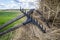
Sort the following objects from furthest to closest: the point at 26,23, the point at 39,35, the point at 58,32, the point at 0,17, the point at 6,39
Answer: the point at 0,17, the point at 6,39, the point at 26,23, the point at 39,35, the point at 58,32

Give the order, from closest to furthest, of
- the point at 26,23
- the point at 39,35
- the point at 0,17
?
the point at 39,35, the point at 26,23, the point at 0,17

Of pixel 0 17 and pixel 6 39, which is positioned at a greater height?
pixel 0 17

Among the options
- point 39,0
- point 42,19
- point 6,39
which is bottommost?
point 6,39

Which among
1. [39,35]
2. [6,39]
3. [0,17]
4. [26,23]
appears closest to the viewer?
[39,35]

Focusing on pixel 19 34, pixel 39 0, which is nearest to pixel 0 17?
pixel 19 34

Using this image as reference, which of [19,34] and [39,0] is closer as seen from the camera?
[39,0]

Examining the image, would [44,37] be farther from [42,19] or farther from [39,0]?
[39,0]

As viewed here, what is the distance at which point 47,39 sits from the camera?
140 cm

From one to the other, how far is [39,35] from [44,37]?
0.07 metres

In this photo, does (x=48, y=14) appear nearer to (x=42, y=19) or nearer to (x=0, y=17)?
(x=42, y=19)

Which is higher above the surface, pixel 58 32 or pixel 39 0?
pixel 39 0

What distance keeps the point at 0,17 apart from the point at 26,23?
3.96ft

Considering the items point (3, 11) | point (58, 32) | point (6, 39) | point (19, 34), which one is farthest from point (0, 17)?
point (58, 32)

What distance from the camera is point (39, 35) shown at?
58.7 inches
